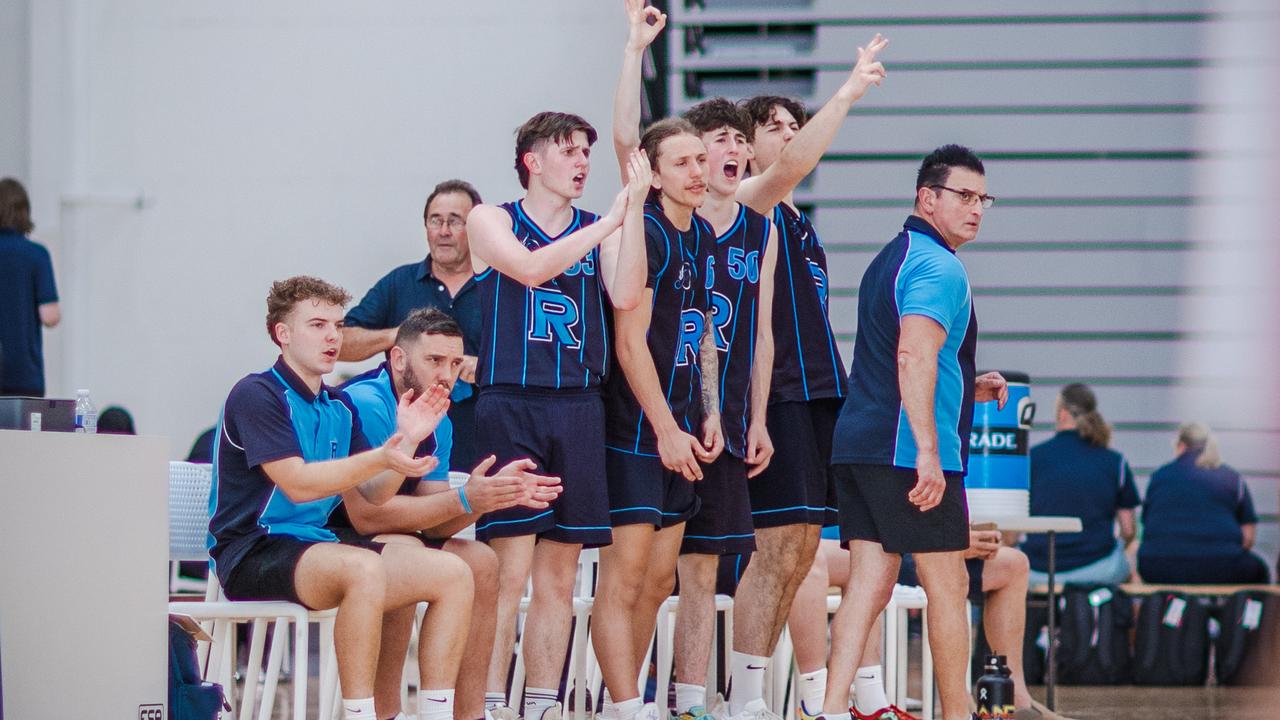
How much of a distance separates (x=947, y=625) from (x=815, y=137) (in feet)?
4.39

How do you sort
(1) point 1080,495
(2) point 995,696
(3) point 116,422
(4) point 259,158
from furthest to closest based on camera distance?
(4) point 259,158 → (1) point 1080,495 → (3) point 116,422 → (2) point 995,696

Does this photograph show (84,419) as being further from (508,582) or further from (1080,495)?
(1080,495)

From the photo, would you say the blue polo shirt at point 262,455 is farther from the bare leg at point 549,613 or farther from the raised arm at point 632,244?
the raised arm at point 632,244

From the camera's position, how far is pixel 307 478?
134 inches

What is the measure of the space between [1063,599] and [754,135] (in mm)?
3501

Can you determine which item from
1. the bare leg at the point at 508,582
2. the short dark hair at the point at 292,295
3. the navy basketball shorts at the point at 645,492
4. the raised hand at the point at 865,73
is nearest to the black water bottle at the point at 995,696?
the navy basketball shorts at the point at 645,492

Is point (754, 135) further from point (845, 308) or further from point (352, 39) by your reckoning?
point (352, 39)

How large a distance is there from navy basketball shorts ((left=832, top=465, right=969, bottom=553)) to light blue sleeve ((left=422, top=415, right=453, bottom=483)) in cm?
105

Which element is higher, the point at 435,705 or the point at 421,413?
the point at 421,413

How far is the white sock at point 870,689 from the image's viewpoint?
13.7ft

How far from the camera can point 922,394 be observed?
12.1 feet

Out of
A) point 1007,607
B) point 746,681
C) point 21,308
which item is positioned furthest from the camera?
point 21,308

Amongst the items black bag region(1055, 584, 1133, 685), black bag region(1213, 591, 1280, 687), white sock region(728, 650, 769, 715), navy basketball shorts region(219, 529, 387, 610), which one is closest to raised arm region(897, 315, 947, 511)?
white sock region(728, 650, 769, 715)

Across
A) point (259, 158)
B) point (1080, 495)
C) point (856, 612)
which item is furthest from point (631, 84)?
point (259, 158)
